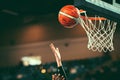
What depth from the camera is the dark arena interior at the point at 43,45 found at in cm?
1134

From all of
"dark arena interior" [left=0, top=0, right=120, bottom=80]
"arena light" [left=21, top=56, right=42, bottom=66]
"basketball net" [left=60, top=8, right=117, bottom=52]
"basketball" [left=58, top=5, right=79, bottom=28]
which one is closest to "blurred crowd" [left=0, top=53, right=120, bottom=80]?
"dark arena interior" [left=0, top=0, right=120, bottom=80]

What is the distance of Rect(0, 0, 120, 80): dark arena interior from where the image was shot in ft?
37.2

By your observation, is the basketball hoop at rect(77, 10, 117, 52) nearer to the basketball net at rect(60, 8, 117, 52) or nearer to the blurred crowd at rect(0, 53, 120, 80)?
the basketball net at rect(60, 8, 117, 52)

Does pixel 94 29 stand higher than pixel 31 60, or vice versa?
pixel 94 29

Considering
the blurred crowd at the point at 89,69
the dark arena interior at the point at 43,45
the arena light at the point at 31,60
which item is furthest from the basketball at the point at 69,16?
the arena light at the point at 31,60

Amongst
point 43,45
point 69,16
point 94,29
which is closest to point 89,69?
point 43,45

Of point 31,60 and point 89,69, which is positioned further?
point 31,60

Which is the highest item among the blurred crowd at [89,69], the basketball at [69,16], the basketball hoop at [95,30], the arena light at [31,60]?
the basketball at [69,16]

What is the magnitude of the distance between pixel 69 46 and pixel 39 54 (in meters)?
1.41

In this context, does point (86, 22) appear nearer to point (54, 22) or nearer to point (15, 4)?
point (15, 4)

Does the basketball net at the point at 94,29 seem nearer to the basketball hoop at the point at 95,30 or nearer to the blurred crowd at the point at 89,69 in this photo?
the basketball hoop at the point at 95,30

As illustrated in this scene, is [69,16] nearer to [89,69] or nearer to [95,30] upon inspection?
[95,30]

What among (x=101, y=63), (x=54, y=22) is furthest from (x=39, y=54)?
(x=101, y=63)

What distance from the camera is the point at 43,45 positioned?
13570mm
